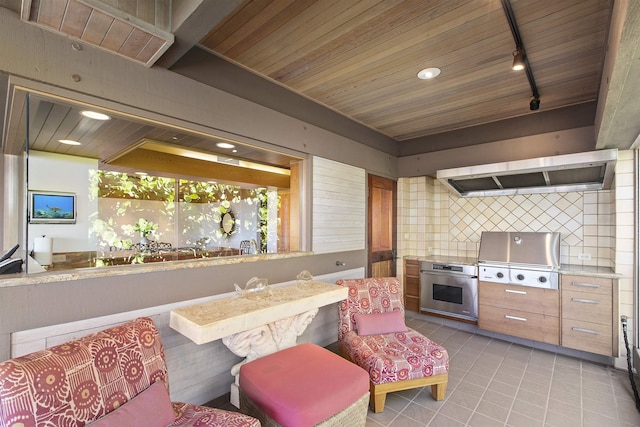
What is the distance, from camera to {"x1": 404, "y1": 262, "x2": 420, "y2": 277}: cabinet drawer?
418 centimetres

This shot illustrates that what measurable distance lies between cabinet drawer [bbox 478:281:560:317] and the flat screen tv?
480cm

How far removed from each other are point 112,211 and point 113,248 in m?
0.59

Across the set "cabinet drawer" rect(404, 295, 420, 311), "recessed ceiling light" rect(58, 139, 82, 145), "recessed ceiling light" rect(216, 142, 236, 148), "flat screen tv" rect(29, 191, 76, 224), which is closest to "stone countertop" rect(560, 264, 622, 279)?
"cabinet drawer" rect(404, 295, 420, 311)

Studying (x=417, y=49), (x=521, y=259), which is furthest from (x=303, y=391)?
(x=521, y=259)

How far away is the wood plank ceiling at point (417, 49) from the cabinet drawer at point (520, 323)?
234 cm

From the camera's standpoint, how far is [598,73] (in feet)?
7.95

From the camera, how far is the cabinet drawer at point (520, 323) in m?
3.11

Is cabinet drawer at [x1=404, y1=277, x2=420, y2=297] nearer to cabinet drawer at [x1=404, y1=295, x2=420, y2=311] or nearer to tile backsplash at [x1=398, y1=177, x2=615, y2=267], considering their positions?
cabinet drawer at [x1=404, y1=295, x2=420, y2=311]

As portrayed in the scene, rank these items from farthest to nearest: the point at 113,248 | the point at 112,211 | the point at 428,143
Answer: the point at 428,143, the point at 112,211, the point at 113,248

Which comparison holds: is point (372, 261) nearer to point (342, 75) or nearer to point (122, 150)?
point (342, 75)

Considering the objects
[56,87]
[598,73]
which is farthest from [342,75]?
[598,73]

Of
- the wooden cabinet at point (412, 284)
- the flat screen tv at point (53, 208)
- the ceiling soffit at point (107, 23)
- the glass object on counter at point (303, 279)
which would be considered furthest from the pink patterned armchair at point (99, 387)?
the wooden cabinet at point (412, 284)

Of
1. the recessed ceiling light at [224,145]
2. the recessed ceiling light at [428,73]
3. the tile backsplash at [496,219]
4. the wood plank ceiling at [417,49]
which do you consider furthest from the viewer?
the tile backsplash at [496,219]

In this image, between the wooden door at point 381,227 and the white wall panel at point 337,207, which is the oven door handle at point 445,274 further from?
the white wall panel at point 337,207
